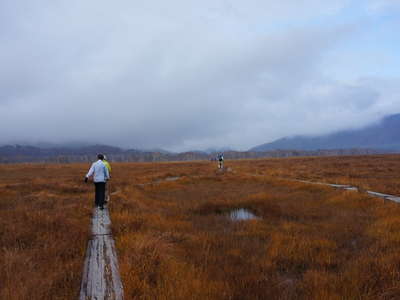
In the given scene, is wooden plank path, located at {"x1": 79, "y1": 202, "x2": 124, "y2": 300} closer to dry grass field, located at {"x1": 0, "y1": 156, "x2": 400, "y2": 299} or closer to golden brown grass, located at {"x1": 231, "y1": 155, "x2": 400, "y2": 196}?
dry grass field, located at {"x1": 0, "y1": 156, "x2": 400, "y2": 299}

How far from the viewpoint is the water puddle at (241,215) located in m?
11.5

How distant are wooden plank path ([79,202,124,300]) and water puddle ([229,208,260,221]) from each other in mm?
5562

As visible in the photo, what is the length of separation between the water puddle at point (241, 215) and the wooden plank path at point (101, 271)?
5.56m

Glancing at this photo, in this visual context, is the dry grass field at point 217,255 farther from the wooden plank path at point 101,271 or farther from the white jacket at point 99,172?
the white jacket at point 99,172

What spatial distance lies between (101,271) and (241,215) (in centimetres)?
797

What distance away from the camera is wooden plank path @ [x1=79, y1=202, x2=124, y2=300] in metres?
4.43

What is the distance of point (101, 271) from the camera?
5.28 m

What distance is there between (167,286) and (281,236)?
15.1 ft

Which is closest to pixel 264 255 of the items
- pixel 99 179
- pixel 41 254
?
pixel 41 254

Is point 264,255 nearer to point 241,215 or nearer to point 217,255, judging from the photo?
point 217,255

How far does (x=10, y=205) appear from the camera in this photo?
38.9 ft

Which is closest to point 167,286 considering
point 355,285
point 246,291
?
point 246,291

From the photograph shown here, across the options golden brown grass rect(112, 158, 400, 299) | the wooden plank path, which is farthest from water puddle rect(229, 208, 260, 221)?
the wooden plank path

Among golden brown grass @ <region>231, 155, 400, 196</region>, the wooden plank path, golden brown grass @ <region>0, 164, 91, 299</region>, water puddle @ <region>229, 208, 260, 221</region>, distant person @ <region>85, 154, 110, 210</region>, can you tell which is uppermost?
distant person @ <region>85, 154, 110, 210</region>
